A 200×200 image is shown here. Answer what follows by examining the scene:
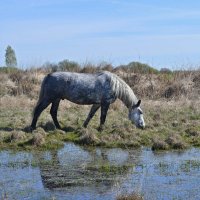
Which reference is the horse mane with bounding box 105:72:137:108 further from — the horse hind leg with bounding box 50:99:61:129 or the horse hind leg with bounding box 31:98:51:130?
the horse hind leg with bounding box 31:98:51:130

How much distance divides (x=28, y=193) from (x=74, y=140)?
578 centimetres

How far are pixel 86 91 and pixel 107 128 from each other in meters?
1.36

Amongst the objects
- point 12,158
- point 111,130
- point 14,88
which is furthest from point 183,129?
point 14,88

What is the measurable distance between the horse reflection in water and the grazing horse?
2837 millimetres

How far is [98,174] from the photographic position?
413 inches

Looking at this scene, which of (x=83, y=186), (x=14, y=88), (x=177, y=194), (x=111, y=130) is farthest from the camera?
(x=14, y=88)

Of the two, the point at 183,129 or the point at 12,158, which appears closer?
the point at 12,158

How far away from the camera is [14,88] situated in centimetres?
2580

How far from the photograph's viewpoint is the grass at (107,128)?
13870mm

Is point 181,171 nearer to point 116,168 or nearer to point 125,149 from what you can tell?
point 116,168

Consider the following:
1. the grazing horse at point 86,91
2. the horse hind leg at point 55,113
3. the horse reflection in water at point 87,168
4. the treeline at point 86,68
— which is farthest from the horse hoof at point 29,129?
the treeline at point 86,68

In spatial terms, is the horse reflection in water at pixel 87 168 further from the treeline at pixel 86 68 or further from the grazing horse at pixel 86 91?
the treeline at pixel 86 68

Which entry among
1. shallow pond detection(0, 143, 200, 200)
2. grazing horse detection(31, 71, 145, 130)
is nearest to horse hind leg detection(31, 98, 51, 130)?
grazing horse detection(31, 71, 145, 130)

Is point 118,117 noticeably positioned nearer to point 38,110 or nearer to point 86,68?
point 38,110
